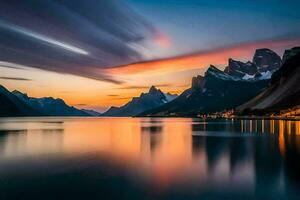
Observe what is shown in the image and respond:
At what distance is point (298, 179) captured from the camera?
32.6m

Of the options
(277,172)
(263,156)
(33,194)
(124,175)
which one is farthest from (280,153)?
(33,194)

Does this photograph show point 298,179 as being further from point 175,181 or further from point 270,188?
point 175,181

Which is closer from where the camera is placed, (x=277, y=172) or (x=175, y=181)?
(x=175, y=181)

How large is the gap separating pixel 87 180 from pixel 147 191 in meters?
7.81

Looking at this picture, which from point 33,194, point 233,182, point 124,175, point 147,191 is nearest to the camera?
point 33,194

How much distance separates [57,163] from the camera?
1802 inches

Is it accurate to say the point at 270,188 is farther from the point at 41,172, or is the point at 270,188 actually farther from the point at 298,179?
the point at 41,172

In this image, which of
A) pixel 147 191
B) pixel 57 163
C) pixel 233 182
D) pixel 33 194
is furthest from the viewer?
pixel 57 163

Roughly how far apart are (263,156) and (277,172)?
50.9ft

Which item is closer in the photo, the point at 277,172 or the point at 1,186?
the point at 1,186

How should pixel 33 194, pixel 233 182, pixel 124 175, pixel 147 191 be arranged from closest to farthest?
1. pixel 33 194
2. pixel 147 191
3. pixel 233 182
4. pixel 124 175

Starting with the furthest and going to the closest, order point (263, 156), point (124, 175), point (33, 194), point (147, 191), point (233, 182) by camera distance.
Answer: point (263, 156)
point (124, 175)
point (233, 182)
point (147, 191)
point (33, 194)

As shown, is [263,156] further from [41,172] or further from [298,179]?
[41,172]

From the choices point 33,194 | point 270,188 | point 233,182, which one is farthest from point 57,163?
point 270,188
